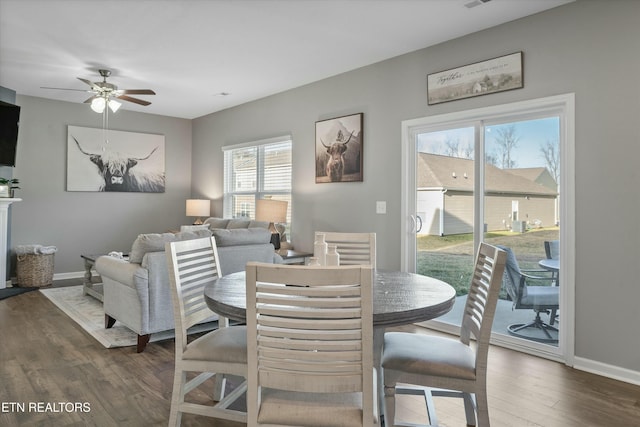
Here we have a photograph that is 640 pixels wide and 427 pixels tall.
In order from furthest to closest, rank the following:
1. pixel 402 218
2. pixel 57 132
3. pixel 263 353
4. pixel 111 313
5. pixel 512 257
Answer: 1. pixel 57 132
2. pixel 402 218
3. pixel 111 313
4. pixel 512 257
5. pixel 263 353

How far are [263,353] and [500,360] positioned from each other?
236 cm

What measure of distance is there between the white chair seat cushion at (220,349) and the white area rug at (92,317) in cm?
163

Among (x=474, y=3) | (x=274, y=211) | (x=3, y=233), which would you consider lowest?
(x=3, y=233)

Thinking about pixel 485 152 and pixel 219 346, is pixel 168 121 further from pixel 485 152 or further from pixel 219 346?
pixel 219 346

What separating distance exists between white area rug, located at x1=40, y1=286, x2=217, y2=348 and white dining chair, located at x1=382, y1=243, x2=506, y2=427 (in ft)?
7.43

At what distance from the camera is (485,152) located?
11.7ft

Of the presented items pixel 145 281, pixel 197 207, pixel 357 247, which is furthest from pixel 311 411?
pixel 197 207

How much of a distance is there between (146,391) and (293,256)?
94.6 inches

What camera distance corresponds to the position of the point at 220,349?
1.95 meters

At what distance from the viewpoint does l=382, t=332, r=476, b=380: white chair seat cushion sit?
1760 mm

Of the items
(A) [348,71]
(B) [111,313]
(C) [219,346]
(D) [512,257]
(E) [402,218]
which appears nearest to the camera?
(C) [219,346]

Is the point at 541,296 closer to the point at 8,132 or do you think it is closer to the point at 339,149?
the point at 339,149

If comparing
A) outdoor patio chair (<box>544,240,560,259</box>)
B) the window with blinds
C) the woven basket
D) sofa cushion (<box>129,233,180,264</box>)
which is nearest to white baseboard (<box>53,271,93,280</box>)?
the woven basket

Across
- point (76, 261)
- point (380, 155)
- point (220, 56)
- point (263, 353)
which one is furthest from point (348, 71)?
point (76, 261)
